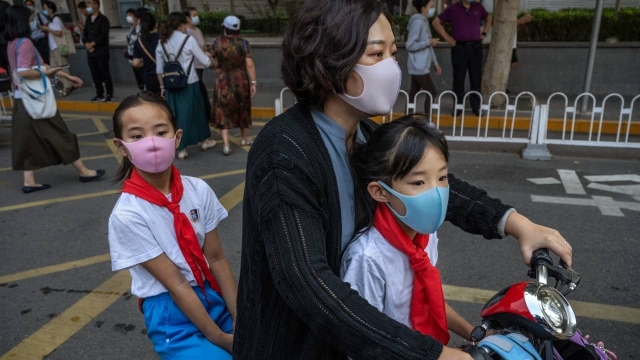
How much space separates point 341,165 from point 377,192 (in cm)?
14

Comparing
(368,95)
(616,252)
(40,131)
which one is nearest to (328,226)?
(368,95)

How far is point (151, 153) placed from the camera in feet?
6.61

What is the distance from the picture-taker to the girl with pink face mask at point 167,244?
1884 millimetres

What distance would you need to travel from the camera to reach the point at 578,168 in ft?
20.2

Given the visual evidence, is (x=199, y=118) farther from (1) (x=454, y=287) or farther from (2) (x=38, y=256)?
(1) (x=454, y=287)

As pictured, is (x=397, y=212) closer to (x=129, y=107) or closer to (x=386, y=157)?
(x=386, y=157)

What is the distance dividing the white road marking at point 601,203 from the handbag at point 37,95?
4.83 m

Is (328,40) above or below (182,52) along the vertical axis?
above

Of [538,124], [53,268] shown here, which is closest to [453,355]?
[53,268]

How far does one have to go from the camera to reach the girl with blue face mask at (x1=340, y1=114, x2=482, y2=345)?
138 centimetres

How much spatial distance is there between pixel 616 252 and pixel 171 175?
3.33 meters

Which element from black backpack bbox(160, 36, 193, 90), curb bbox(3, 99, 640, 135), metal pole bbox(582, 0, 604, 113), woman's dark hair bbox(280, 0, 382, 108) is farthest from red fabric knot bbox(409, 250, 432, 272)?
metal pole bbox(582, 0, 604, 113)

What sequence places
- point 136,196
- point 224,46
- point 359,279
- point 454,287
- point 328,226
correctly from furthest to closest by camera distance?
point 224,46 < point 454,287 < point 136,196 < point 359,279 < point 328,226

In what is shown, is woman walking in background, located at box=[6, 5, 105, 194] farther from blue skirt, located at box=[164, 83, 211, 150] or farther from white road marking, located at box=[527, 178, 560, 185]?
white road marking, located at box=[527, 178, 560, 185]
